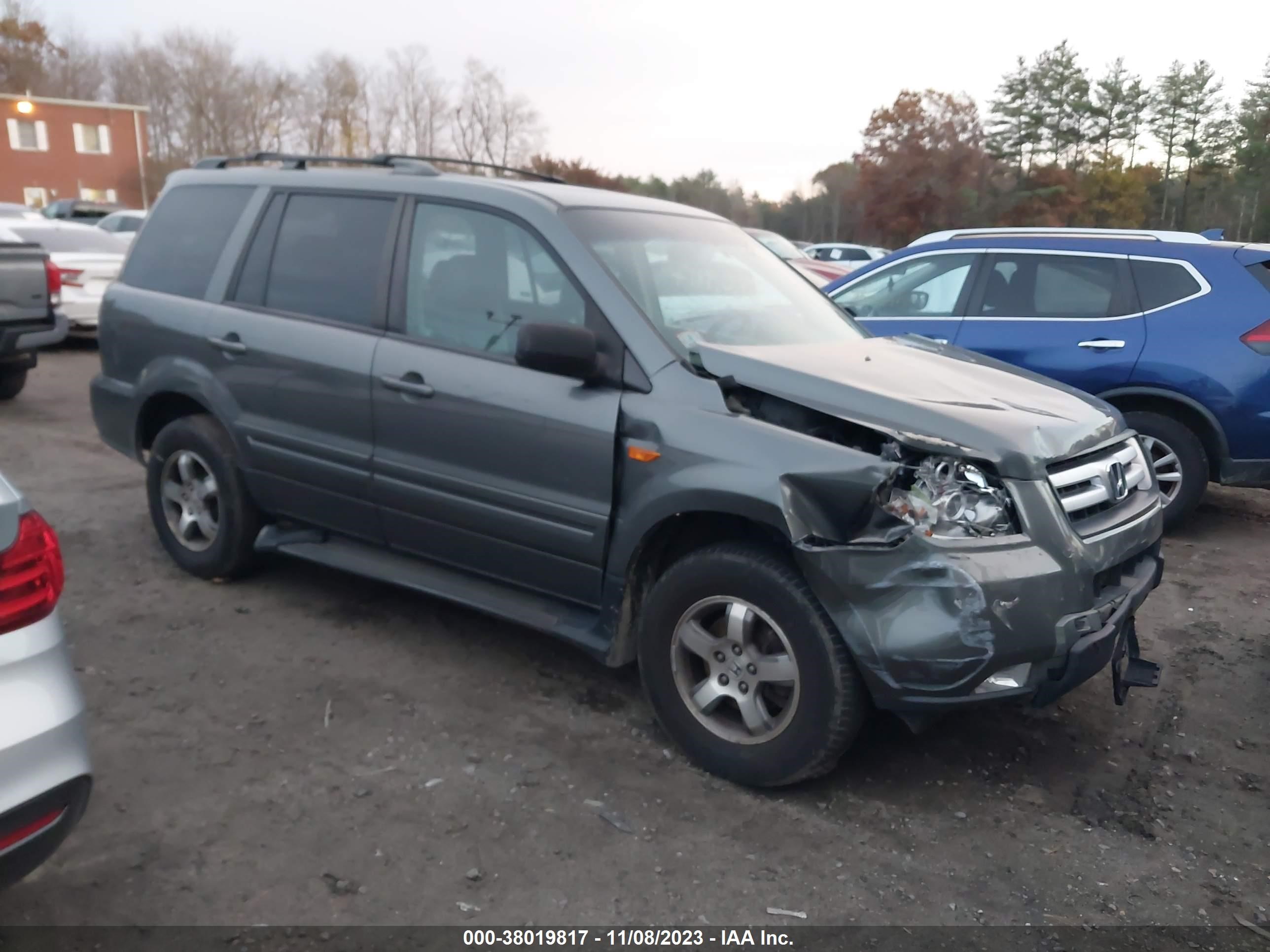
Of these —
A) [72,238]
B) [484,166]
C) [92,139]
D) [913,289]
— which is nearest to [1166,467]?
[913,289]

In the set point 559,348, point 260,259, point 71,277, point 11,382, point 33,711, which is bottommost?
point 11,382

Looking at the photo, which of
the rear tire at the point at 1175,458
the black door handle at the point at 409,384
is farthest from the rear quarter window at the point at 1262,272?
the black door handle at the point at 409,384

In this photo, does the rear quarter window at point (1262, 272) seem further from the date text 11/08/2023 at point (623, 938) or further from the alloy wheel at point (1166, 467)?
the date text 11/08/2023 at point (623, 938)

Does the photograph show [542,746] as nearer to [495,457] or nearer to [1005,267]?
[495,457]

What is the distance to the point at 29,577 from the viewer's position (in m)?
2.31

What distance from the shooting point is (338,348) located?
4.28m

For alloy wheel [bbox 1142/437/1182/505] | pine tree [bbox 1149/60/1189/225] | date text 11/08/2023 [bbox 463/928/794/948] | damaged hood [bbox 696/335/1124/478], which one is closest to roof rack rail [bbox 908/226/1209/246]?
alloy wheel [bbox 1142/437/1182/505]

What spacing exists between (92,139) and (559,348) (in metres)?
65.7

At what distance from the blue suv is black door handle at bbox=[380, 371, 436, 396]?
160 inches

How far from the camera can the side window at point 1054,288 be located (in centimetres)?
636

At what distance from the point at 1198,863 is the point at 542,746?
210 centimetres

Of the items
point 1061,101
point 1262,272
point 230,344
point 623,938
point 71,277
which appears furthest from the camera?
point 1061,101

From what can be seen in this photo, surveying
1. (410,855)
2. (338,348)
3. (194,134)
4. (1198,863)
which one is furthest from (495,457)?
(194,134)

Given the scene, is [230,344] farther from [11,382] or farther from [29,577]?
[11,382]
